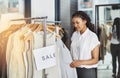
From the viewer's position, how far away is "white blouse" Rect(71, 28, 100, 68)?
233 centimetres

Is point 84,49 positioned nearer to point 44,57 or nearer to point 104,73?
point 44,57

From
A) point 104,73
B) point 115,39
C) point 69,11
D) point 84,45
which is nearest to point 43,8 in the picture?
point 69,11

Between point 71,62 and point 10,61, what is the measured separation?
57 centimetres

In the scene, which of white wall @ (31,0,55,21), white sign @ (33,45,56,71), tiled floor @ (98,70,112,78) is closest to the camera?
white sign @ (33,45,56,71)

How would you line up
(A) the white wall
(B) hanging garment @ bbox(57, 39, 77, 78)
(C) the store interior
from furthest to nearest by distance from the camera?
(A) the white wall
(C) the store interior
(B) hanging garment @ bbox(57, 39, 77, 78)

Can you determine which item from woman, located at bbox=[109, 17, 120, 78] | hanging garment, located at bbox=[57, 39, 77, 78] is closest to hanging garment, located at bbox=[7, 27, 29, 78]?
hanging garment, located at bbox=[57, 39, 77, 78]

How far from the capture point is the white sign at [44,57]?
6.35 feet

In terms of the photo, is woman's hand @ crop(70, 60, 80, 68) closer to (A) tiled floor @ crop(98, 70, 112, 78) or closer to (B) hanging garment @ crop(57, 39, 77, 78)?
(B) hanging garment @ crop(57, 39, 77, 78)

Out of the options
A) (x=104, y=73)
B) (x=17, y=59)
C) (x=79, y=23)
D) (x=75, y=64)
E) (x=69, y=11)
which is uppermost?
(x=69, y=11)

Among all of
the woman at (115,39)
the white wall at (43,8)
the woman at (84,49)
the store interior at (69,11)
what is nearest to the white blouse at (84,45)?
the woman at (84,49)

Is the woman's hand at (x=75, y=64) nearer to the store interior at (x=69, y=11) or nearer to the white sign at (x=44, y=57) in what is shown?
the white sign at (x=44, y=57)

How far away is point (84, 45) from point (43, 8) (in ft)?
2.48

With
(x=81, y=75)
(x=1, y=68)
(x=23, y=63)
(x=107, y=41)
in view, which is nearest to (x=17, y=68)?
(x=23, y=63)

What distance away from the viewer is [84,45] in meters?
2.35
